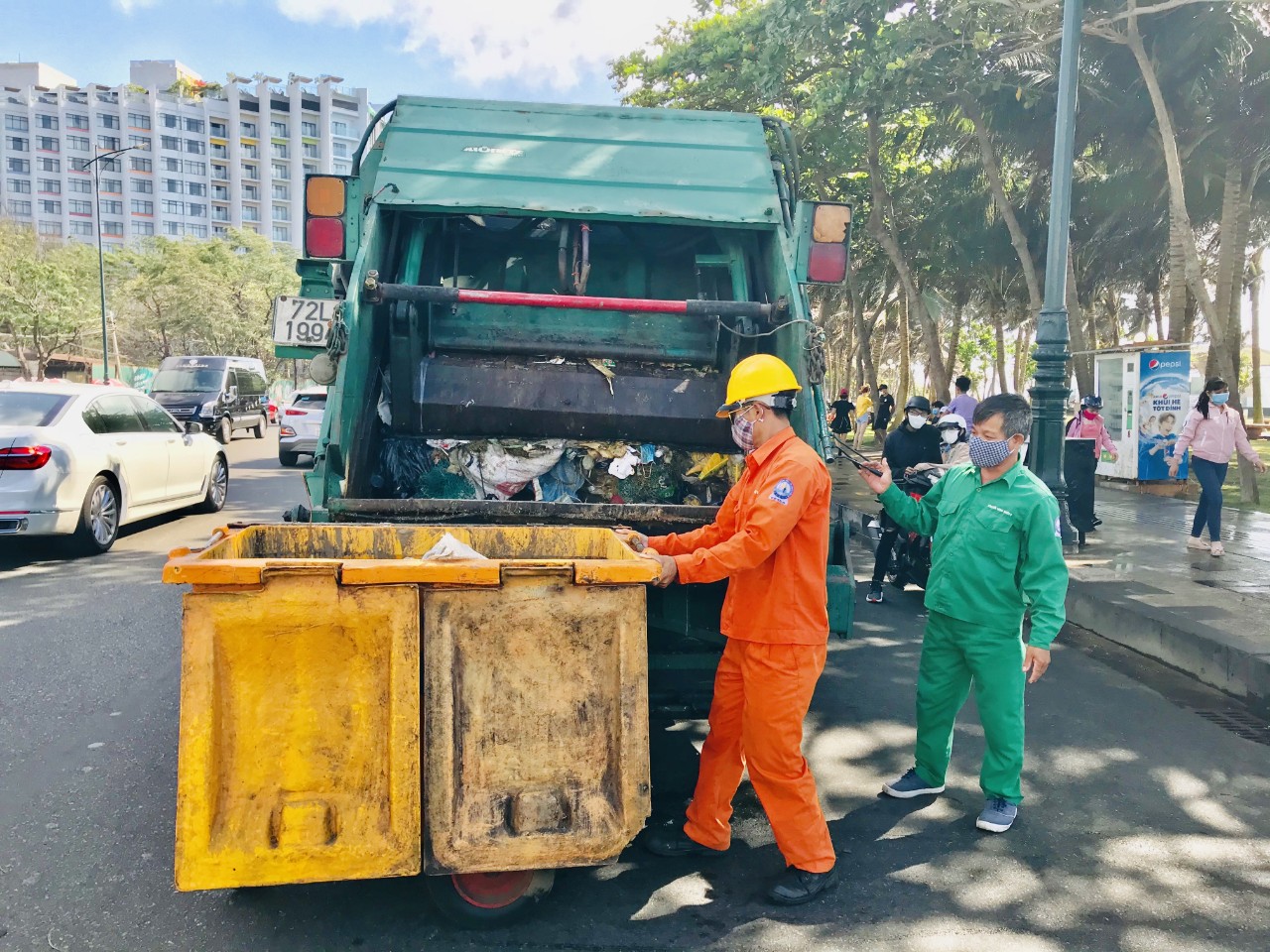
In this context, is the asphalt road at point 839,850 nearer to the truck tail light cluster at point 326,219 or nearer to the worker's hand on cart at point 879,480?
the worker's hand on cart at point 879,480

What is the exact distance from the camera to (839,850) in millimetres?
3377

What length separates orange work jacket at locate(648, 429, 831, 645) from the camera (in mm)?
2994

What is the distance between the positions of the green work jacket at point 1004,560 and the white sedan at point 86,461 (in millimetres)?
6403

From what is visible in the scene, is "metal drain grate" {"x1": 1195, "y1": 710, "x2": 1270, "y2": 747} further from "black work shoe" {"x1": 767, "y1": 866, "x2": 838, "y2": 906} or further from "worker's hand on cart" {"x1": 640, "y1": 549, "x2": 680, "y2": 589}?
"worker's hand on cart" {"x1": 640, "y1": 549, "x2": 680, "y2": 589}

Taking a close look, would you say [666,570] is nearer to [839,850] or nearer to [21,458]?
[839,850]

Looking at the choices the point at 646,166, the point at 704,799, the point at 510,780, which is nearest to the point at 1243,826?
the point at 704,799

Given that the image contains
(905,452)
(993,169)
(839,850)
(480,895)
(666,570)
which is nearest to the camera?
(480,895)

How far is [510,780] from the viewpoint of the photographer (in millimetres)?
2633

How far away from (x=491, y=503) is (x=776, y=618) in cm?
138

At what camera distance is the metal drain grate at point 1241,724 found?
15.5 feet

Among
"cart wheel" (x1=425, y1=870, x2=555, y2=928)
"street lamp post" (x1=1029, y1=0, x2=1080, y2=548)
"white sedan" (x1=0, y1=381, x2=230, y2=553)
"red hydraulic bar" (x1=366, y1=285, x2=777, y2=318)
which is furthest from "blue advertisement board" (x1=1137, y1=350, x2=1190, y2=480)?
"cart wheel" (x1=425, y1=870, x2=555, y2=928)

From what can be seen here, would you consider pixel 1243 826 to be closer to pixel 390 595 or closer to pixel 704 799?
pixel 704 799

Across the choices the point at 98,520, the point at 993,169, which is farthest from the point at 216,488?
the point at 993,169

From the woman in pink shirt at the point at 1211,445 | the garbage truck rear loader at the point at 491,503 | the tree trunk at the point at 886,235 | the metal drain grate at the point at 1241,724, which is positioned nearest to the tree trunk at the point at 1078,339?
the tree trunk at the point at 886,235
